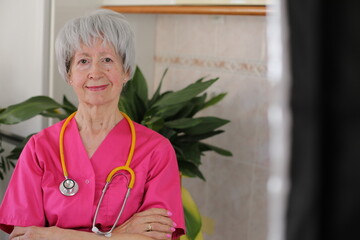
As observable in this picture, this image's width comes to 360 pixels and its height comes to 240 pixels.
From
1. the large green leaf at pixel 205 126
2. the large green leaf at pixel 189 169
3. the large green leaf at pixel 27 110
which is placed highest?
the large green leaf at pixel 27 110

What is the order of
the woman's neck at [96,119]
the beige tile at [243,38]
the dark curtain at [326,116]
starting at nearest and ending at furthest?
the dark curtain at [326,116] → the woman's neck at [96,119] → the beige tile at [243,38]

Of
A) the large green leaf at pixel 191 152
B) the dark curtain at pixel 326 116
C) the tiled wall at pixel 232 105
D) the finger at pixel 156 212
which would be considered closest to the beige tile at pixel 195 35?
the tiled wall at pixel 232 105

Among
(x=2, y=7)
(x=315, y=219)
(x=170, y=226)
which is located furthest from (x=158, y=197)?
(x=2, y=7)

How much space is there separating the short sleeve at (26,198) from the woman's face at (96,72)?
213 mm

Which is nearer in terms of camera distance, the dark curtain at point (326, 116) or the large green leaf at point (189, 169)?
the dark curtain at point (326, 116)

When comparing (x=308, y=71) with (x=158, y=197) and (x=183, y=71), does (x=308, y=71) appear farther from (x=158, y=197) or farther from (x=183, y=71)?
(x=183, y=71)

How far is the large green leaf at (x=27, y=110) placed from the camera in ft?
6.86

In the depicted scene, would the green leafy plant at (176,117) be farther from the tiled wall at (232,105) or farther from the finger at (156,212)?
the finger at (156,212)

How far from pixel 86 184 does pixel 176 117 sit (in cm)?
73

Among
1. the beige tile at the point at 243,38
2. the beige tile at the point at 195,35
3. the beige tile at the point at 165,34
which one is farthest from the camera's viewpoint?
the beige tile at the point at 165,34

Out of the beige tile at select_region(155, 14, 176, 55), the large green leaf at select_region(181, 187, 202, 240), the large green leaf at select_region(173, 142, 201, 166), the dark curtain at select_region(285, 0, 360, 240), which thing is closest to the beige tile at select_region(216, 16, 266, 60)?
the beige tile at select_region(155, 14, 176, 55)

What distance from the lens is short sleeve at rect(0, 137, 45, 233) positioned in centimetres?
151

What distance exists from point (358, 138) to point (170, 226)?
125 cm

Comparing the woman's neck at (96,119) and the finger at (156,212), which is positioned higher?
the woman's neck at (96,119)
